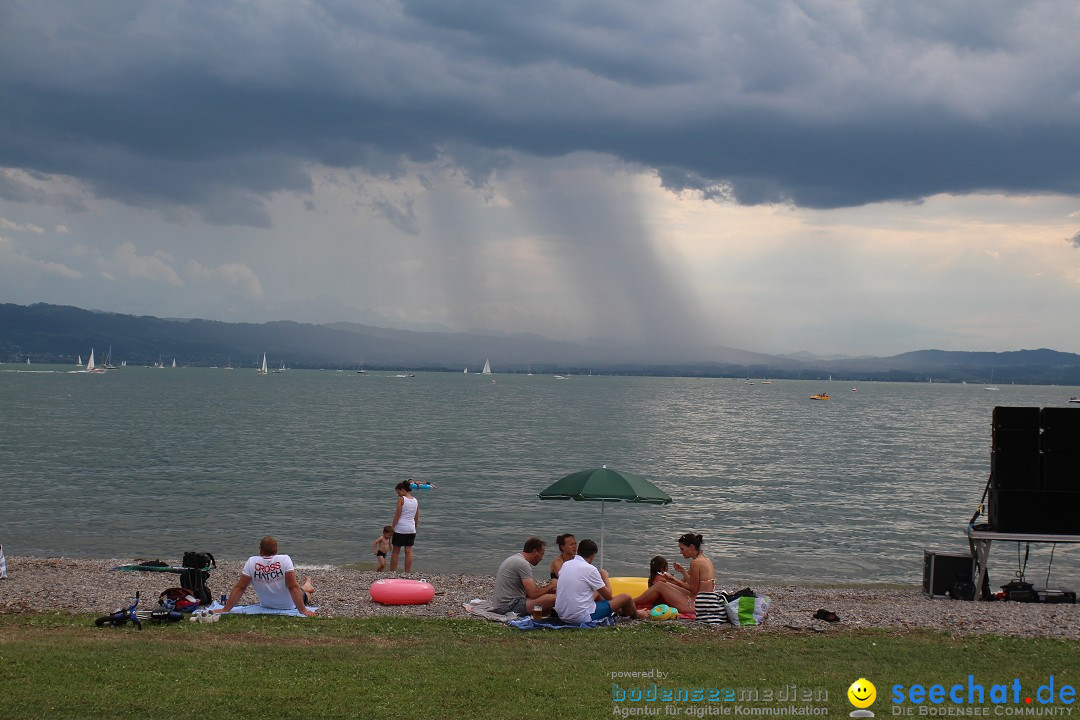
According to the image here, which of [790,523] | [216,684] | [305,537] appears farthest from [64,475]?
[216,684]

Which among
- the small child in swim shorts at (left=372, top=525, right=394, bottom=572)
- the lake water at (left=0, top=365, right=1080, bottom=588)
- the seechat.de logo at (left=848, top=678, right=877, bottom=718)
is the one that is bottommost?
the lake water at (left=0, top=365, right=1080, bottom=588)

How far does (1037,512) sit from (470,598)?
9.65 metres

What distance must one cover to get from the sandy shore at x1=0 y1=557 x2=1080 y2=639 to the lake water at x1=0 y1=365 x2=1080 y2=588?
544cm

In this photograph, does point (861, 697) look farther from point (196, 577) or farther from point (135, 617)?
point (196, 577)

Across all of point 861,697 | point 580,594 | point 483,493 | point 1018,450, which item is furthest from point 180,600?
point 483,493

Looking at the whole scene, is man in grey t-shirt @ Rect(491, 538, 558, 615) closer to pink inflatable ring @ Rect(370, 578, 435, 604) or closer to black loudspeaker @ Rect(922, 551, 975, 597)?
pink inflatable ring @ Rect(370, 578, 435, 604)

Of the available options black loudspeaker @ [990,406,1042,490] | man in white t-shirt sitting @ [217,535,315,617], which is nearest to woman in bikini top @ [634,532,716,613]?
man in white t-shirt sitting @ [217,535,315,617]

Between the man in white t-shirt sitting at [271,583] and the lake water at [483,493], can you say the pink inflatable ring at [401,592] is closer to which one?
the man in white t-shirt sitting at [271,583]

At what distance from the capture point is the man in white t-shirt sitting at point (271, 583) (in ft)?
46.7

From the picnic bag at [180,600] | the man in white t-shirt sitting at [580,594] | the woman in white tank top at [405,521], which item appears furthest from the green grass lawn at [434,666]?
the woman in white tank top at [405,521]

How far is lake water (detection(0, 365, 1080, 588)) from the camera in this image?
27250mm

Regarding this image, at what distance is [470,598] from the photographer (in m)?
16.5

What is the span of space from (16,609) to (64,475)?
3373 centimetres

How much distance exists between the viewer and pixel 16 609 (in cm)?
1431
